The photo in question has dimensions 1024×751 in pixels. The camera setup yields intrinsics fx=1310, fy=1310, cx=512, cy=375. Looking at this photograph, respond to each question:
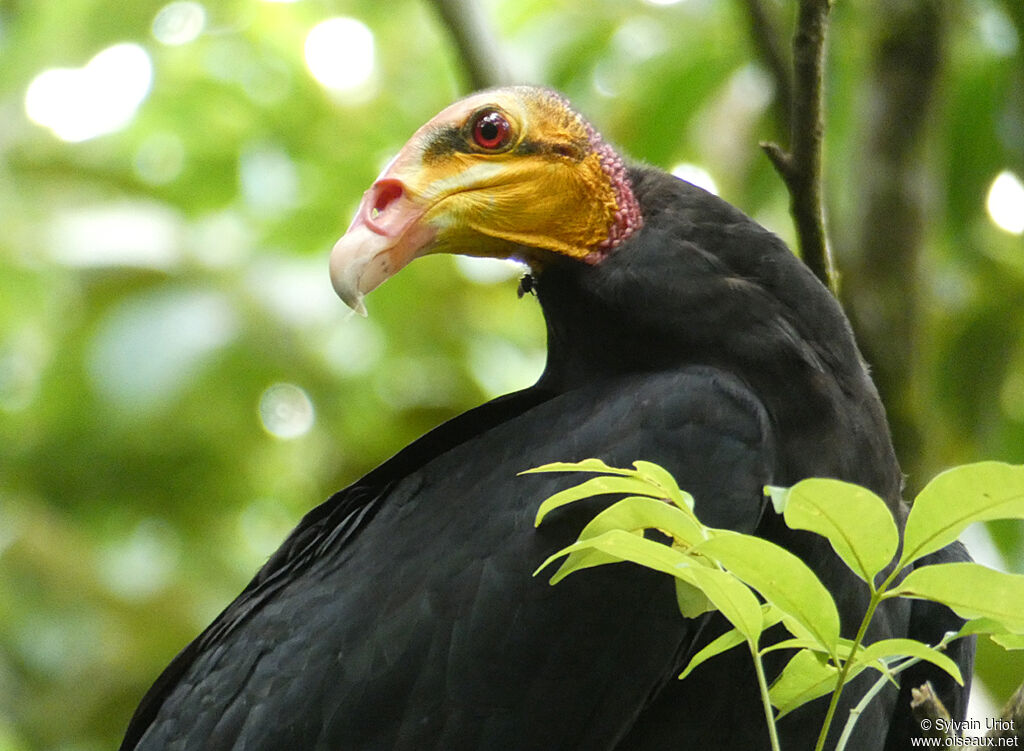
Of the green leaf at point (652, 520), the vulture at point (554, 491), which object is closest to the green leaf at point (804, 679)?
the green leaf at point (652, 520)

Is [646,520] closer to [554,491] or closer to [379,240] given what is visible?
[554,491]

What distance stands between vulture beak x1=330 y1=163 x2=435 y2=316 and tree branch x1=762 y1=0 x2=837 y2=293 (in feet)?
2.75

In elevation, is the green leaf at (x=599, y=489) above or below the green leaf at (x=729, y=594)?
above

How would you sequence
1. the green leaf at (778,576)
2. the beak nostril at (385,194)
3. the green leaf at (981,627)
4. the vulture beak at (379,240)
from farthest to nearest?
the beak nostril at (385,194), the vulture beak at (379,240), the green leaf at (981,627), the green leaf at (778,576)

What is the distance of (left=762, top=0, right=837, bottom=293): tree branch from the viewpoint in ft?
9.69

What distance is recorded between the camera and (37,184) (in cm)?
632

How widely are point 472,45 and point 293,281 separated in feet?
5.05

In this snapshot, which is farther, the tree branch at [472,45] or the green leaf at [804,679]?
the tree branch at [472,45]

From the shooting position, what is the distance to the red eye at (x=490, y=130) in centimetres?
328

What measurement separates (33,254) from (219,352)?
138 centimetres

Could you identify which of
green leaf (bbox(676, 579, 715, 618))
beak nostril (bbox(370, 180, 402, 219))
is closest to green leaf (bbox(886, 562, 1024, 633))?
green leaf (bbox(676, 579, 715, 618))

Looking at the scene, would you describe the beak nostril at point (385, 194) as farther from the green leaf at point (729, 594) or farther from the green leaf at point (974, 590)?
the green leaf at point (974, 590)

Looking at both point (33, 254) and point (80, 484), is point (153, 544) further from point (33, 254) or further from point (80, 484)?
point (33, 254)

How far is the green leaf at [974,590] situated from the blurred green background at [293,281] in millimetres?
2588
